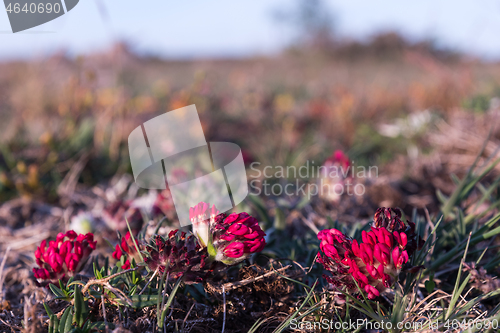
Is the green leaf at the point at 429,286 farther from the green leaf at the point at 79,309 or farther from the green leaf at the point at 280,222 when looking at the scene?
the green leaf at the point at 79,309

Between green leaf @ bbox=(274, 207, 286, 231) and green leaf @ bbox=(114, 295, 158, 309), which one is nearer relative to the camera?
green leaf @ bbox=(114, 295, 158, 309)

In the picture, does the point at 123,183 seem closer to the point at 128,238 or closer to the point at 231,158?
the point at 231,158

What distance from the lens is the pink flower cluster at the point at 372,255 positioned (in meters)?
1.05

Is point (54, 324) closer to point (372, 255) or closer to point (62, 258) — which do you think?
point (62, 258)

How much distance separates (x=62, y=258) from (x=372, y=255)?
1057 millimetres

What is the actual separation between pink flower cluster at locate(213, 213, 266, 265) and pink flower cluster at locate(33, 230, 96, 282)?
1.70 feet

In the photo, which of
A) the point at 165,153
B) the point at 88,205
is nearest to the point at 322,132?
the point at 165,153

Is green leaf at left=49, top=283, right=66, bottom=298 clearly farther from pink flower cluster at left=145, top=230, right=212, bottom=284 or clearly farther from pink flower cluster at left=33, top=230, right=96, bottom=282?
pink flower cluster at left=145, top=230, right=212, bottom=284

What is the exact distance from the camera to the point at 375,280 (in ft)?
3.63

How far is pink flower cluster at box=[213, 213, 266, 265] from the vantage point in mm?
1053

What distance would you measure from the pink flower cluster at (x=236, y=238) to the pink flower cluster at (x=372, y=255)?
0.22 metres

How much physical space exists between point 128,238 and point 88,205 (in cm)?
141

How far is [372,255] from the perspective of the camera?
3.48ft

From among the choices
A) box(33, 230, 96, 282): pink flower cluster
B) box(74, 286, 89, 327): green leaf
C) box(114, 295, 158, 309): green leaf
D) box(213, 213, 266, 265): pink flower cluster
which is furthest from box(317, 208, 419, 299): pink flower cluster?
box(33, 230, 96, 282): pink flower cluster
